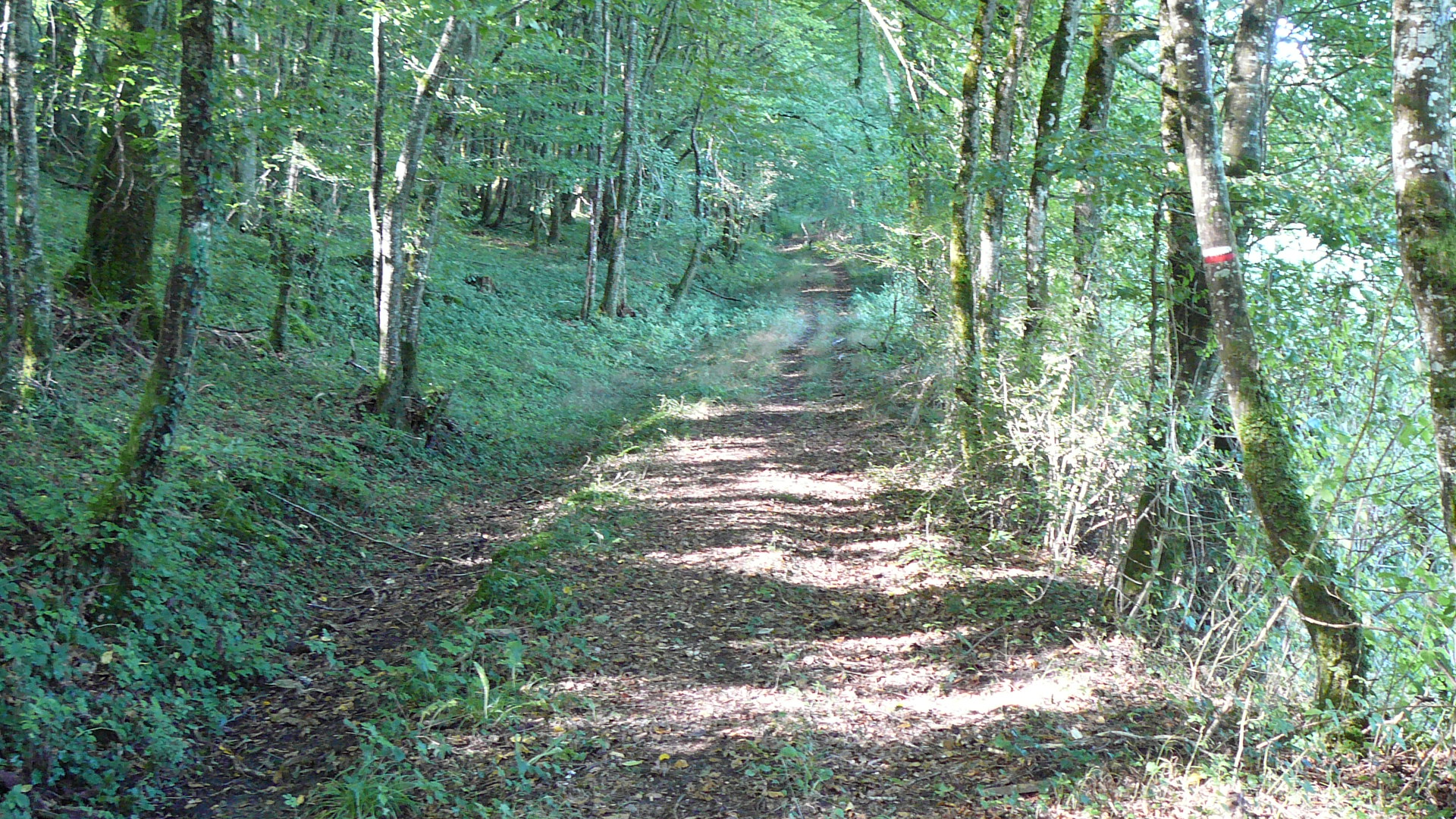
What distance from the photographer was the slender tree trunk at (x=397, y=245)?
10.4 meters

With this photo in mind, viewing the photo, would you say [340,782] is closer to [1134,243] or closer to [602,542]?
[602,542]

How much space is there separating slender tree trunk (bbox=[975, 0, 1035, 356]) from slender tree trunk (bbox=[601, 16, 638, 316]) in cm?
1147

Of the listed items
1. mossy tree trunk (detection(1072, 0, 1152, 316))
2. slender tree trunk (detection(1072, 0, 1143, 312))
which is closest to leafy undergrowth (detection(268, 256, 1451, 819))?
mossy tree trunk (detection(1072, 0, 1152, 316))

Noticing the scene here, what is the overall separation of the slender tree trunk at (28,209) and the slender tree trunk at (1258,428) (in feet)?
28.4

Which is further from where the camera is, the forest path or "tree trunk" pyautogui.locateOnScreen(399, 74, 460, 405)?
"tree trunk" pyautogui.locateOnScreen(399, 74, 460, 405)

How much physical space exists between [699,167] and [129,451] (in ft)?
71.8

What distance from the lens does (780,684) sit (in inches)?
227

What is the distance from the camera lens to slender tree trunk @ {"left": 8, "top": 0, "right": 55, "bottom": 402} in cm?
722

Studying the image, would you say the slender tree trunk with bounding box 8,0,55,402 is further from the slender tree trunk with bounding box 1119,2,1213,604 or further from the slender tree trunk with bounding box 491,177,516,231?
the slender tree trunk with bounding box 491,177,516,231

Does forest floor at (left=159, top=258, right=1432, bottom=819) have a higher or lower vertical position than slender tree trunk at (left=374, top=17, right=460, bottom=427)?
lower

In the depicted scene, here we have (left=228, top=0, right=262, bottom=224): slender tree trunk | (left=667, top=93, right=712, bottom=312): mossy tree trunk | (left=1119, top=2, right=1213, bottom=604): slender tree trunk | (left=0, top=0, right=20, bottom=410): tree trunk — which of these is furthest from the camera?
(left=667, top=93, right=712, bottom=312): mossy tree trunk

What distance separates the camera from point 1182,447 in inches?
223

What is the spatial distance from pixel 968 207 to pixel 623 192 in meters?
12.7

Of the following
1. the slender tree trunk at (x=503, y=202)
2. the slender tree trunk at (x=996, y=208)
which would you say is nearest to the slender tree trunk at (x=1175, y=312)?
the slender tree trunk at (x=996, y=208)
